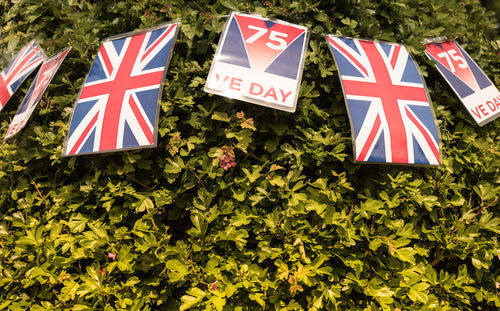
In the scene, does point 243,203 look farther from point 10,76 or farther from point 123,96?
point 10,76

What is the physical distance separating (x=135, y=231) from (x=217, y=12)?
137 centimetres

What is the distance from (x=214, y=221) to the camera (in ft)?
5.84

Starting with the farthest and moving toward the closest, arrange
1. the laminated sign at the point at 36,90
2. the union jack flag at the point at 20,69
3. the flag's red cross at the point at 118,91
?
the union jack flag at the point at 20,69
the laminated sign at the point at 36,90
the flag's red cross at the point at 118,91

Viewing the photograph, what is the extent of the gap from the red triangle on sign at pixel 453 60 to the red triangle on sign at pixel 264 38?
3.46 feet

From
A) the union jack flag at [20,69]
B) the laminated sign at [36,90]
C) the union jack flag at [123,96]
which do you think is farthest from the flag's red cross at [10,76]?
the union jack flag at [123,96]

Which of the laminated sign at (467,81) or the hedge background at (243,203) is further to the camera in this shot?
the laminated sign at (467,81)

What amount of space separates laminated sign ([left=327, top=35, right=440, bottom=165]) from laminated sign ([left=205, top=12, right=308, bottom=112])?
0.28 m

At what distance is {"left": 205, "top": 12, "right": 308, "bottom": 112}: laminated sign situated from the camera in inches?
65.3

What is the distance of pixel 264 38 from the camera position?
1807 mm

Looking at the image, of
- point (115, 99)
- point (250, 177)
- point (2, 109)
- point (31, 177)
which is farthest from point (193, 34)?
point (2, 109)

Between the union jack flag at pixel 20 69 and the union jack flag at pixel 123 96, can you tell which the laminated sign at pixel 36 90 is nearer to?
the union jack flag at pixel 20 69

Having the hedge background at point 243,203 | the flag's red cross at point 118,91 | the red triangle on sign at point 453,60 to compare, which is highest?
the flag's red cross at point 118,91

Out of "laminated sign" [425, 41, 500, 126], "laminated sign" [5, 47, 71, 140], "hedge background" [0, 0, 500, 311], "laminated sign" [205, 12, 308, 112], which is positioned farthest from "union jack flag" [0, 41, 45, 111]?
"laminated sign" [425, 41, 500, 126]

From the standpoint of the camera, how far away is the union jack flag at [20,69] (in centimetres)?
236
